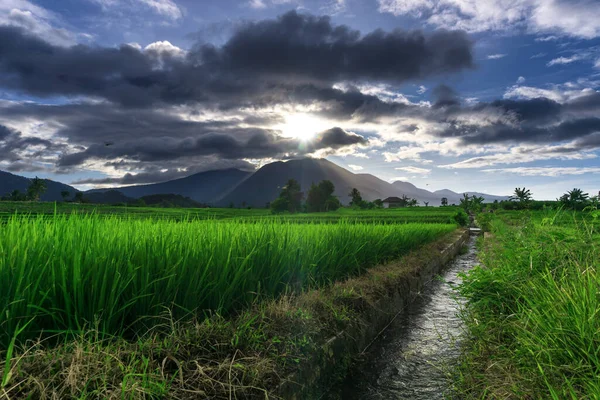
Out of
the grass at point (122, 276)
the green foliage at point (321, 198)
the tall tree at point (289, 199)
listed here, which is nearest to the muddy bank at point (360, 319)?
the grass at point (122, 276)

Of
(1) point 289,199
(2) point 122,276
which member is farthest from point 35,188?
(2) point 122,276

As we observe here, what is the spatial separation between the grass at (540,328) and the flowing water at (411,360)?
0.95 ft

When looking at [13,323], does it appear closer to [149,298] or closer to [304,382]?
[149,298]

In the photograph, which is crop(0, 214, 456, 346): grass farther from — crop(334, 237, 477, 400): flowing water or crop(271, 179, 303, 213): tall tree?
crop(271, 179, 303, 213): tall tree

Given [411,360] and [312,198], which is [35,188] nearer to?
[312,198]

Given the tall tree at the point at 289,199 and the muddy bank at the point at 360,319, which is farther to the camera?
the tall tree at the point at 289,199

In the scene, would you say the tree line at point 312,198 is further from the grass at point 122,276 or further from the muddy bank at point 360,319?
the grass at point 122,276

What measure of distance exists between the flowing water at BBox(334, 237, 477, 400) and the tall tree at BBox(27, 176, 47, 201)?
369 feet

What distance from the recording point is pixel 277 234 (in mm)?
5070

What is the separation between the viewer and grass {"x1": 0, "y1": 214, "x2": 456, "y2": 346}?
2.46m

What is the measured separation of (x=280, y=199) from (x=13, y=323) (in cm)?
5635

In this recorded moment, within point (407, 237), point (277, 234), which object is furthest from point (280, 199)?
point (277, 234)

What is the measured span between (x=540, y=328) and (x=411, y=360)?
162 centimetres

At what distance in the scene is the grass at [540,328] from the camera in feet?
8.39
